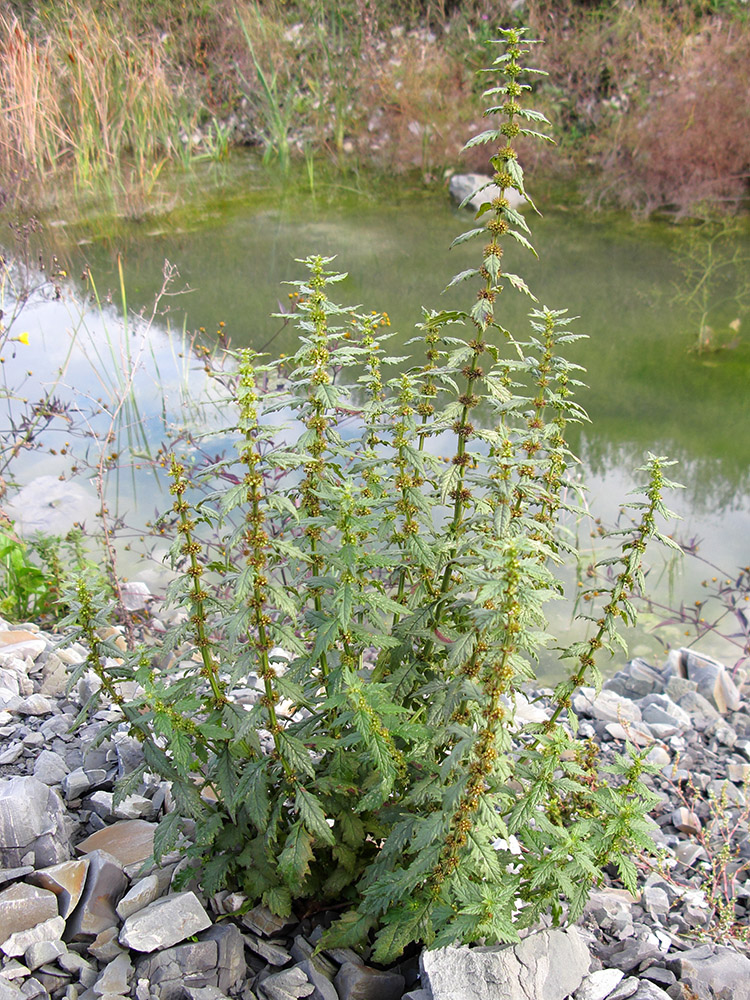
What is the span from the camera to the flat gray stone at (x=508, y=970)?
1595 mm

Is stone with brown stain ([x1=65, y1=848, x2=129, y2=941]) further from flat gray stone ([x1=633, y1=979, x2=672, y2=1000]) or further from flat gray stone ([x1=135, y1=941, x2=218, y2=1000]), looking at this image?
flat gray stone ([x1=633, y1=979, x2=672, y2=1000])

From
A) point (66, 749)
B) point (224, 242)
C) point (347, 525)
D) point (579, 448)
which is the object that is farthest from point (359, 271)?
point (347, 525)

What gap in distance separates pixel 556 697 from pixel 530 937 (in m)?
0.49

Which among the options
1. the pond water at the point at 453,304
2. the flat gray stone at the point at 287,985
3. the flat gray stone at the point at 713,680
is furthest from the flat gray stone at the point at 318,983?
the pond water at the point at 453,304

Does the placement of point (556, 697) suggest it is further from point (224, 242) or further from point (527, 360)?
point (224, 242)

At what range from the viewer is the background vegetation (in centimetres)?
859

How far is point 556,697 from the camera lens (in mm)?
1832

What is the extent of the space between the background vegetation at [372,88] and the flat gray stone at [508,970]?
8188 mm

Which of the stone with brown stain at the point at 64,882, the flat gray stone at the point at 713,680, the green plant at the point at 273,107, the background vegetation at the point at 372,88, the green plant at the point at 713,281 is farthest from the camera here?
the green plant at the point at 273,107

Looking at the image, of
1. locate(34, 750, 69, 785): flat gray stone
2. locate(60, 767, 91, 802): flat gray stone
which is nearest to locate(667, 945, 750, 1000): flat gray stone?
locate(60, 767, 91, 802): flat gray stone

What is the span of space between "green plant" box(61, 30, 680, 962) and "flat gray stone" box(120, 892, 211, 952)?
0.26 feet

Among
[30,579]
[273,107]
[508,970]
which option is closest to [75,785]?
[508,970]

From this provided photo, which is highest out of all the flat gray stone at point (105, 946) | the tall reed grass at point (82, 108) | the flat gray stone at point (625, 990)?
the tall reed grass at point (82, 108)

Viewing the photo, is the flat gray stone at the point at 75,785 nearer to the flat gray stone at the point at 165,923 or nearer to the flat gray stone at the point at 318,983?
the flat gray stone at the point at 165,923
